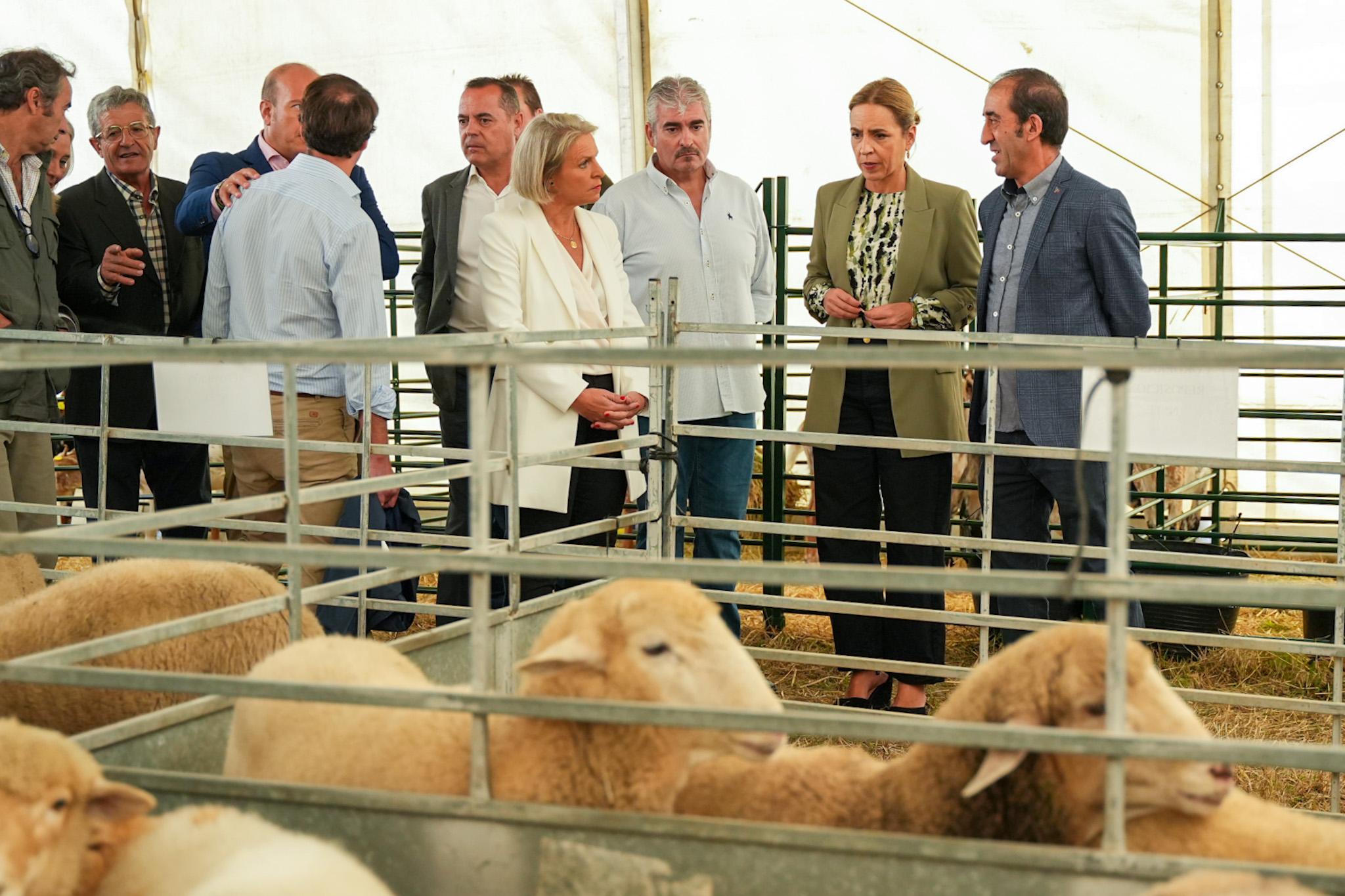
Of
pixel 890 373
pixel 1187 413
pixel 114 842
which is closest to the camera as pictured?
pixel 114 842

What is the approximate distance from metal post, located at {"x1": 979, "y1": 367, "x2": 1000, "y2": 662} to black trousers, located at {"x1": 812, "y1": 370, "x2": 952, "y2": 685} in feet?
0.85

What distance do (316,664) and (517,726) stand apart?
51 centimetres

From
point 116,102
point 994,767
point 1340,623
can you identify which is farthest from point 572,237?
point 994,767

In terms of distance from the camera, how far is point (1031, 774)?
1.94m

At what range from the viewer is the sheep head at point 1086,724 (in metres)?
1.87

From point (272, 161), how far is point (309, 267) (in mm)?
924

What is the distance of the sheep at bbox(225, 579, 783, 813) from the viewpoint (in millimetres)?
2037

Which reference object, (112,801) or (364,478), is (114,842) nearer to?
(112,801)

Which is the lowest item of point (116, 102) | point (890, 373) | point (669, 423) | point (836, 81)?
point (669, 423)

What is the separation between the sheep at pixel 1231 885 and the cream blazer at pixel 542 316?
217cm

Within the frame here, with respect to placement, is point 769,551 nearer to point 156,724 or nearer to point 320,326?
point 320,326

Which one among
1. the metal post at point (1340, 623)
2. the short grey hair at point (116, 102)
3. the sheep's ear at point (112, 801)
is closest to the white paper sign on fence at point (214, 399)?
the short grey hair at point (116, 102)

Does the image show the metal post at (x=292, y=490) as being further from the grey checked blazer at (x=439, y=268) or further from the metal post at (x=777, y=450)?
the metal post at (x=777, y=450)

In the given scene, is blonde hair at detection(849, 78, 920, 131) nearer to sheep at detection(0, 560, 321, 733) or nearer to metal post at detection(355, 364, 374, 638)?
metal post at detection(355, 364, 374, 638)
